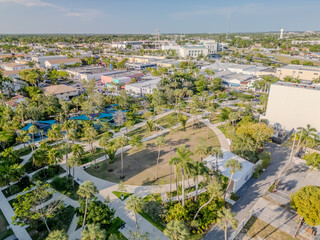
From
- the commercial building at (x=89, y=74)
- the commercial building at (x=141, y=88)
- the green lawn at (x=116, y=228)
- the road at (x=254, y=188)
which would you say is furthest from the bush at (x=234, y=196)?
the commercial building at (x=89, y=74)

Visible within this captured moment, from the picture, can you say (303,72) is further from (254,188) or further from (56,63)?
(56,63)

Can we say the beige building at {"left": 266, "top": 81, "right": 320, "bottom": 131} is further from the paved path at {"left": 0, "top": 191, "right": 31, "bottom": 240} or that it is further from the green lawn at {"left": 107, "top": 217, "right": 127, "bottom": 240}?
the paved path at {"left": 0, "top": 191, "right": 31, "bottom": 240}

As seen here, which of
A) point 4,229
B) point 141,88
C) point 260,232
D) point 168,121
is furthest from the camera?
point 141,88

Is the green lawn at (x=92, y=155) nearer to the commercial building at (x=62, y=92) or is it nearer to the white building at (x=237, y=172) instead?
the white building at (x=237, y=172)

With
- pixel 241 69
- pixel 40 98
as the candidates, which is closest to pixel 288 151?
pixel 40 98

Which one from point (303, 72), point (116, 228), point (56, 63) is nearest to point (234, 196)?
point (116, 228)

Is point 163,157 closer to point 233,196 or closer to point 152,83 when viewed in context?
point 233,196
